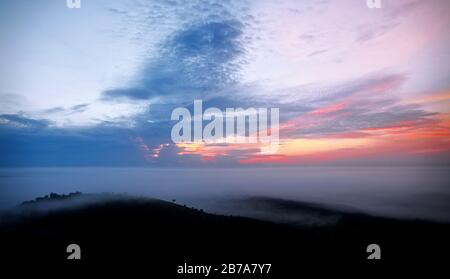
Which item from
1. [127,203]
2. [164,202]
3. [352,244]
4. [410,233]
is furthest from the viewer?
[164,202]

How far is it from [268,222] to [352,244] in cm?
236

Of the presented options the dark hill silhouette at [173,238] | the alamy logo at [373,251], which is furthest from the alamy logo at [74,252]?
the alamy logo at [373,251]

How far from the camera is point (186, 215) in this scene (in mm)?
6219

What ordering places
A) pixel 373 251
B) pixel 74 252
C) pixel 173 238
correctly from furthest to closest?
1. pixel 173 238
2. pixel 373 251
3. pixel 74 252

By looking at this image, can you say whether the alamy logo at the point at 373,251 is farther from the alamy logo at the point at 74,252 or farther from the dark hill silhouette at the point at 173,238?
the alamy logo at the point at 74,252

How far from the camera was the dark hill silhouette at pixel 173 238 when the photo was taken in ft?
Answer: 13.4

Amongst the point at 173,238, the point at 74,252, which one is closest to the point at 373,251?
the point at 173,238

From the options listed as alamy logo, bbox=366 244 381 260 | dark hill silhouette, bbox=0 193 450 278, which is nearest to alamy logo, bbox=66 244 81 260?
dark hill silhouette, bbox=0 193 450 278

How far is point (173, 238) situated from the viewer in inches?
191

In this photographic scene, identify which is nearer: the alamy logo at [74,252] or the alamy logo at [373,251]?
the alamy logo at [74,252]

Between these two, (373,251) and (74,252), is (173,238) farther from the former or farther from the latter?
(373,251)

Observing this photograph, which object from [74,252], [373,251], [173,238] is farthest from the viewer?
[173,238]
